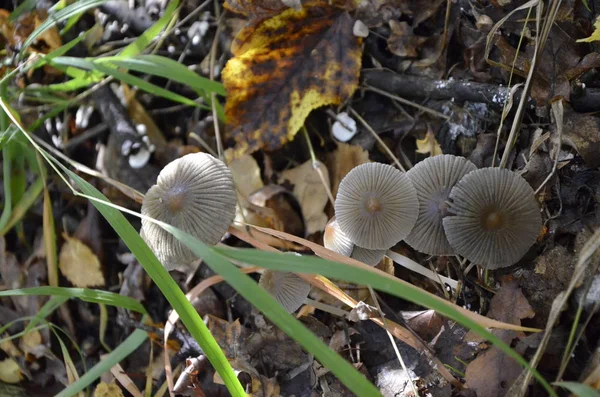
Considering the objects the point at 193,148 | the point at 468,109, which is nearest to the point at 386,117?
the point at 468,109

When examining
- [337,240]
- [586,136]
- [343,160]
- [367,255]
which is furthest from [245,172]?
[586,136]

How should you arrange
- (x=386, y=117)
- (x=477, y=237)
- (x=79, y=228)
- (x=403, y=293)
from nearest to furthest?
(x=403, y=293)
(x=477, y=237)
(x=386, y=117)
(x=79, y=228)

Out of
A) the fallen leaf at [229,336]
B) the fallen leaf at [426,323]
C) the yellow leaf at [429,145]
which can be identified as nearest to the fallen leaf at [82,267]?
the fallen leaf at [229,336]

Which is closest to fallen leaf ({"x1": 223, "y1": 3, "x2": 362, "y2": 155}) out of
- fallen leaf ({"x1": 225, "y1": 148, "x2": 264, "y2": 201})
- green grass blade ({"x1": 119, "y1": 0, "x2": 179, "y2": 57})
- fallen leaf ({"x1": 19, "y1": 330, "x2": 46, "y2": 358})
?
fallen leaf ({"x1": 225, "y1": 148, "x2": 264, "y2": 201})

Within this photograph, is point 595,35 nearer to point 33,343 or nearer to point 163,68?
point 163,68

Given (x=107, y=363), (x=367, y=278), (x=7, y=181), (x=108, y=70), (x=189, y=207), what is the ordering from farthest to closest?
(x=7, y=181) → (x=108, y=70) → (x=107, y=363) → (x=189, y=207) → (x=367, y=278)

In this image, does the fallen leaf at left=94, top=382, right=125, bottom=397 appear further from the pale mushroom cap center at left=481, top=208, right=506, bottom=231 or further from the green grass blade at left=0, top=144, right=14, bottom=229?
the pale mushroom cap center at left=481, top=208, right=506, bottom=231

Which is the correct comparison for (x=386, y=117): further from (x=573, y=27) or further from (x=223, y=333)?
(x=223, y=333)
